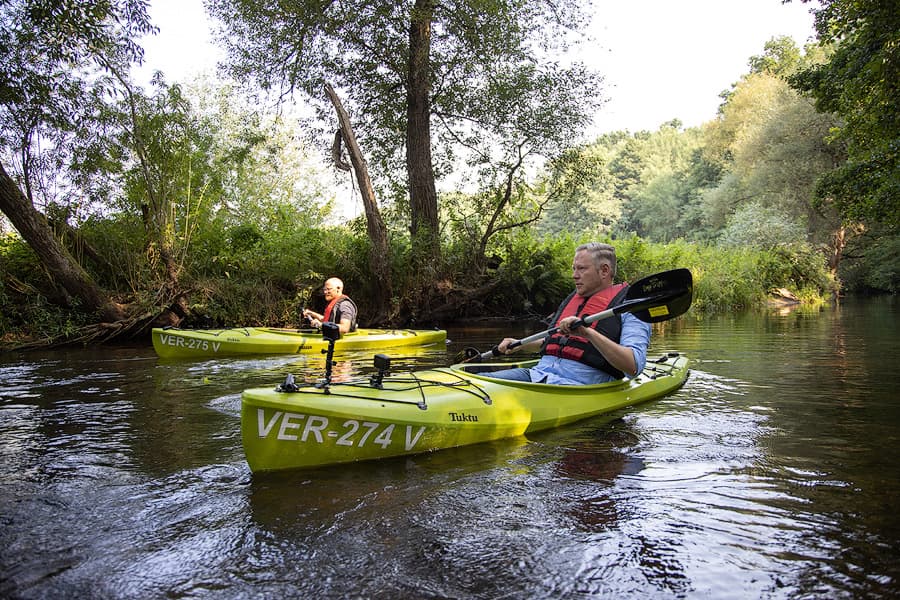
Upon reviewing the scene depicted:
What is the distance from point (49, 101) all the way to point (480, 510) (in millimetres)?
10565

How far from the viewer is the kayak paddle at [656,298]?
13.8ft

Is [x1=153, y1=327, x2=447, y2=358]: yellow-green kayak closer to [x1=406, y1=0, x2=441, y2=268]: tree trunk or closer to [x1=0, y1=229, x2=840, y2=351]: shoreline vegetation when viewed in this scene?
[x1=0, y1=229, x2=840, y2=351]: shoreline vegetation

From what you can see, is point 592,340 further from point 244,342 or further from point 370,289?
point 370,289

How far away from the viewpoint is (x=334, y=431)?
3350 mm

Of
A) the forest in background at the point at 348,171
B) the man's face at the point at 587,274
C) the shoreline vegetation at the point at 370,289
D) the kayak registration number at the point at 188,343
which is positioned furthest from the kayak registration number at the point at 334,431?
the shoreline vegetation at the point at 370,289

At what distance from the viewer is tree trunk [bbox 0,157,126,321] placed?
890cm

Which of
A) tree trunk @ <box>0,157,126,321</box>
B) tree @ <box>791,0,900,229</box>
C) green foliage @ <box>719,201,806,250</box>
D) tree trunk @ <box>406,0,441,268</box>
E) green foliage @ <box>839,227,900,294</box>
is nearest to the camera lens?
tree @ <box>791,0,900,229</box>

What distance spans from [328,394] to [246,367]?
14.8 ft

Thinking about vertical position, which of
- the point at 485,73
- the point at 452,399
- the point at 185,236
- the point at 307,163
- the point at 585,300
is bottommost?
the point at 452,399

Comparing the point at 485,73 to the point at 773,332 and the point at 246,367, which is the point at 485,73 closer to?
the point at 773,332

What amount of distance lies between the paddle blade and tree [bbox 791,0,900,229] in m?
5.29

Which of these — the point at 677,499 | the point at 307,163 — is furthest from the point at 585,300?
the point at 307,163

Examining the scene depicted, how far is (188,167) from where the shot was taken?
11203 mm

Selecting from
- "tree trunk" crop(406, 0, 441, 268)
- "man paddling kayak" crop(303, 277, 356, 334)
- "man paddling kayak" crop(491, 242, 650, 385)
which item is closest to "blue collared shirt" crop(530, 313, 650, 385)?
"man paddling kayak" crop(491, 242, 650, 385)
